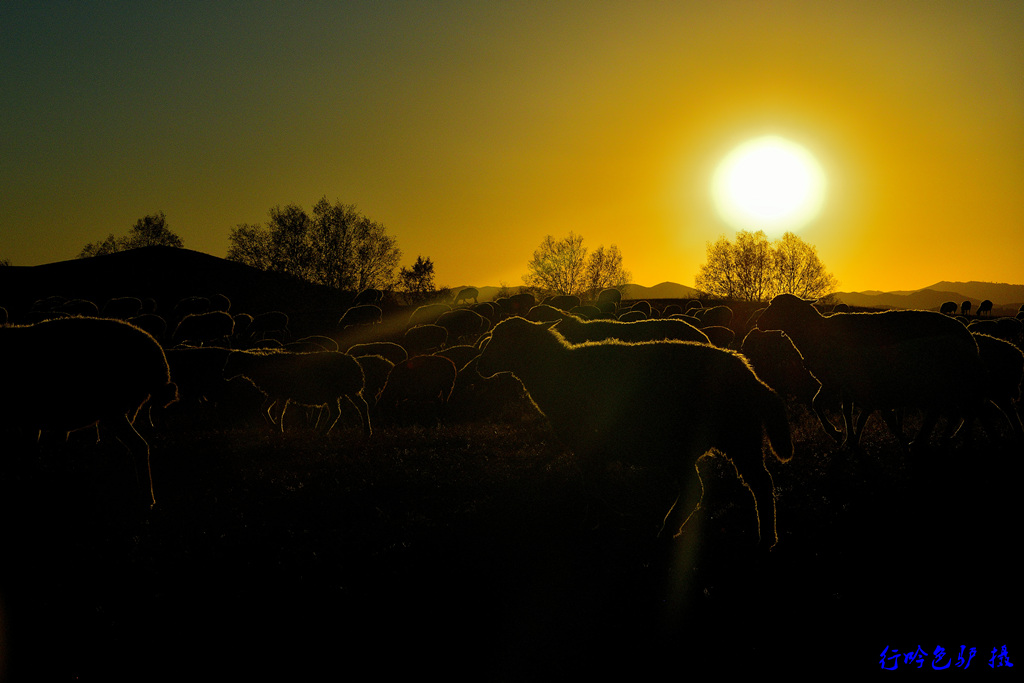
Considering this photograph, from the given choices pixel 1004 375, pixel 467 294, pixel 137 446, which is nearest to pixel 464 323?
pixel 137 446

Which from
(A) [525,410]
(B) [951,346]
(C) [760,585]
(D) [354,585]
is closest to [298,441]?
(D) [354,585]

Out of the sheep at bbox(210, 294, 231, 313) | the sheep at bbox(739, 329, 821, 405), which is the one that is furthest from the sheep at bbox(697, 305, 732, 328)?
the sheep at bbox(210, 294, 231, 313)

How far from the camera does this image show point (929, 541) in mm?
3975

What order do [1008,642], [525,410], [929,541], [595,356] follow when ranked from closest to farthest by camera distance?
1. [1008,642]
2. [929,541]
3. [595,356]
4. [525,410]

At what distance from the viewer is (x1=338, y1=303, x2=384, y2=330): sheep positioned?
2775cm

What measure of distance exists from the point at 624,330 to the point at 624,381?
444cm

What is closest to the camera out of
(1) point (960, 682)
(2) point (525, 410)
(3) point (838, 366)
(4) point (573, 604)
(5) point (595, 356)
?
(1) point (960, 682)

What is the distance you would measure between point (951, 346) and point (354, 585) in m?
7.54

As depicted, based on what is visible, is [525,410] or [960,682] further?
[525,410]

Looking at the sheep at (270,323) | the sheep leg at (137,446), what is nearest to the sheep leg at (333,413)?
the sheep leg at (137,446)

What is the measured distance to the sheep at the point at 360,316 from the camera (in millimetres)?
27750

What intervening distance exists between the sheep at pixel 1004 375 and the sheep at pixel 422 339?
1432cm

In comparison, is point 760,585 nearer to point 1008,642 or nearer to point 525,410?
point 1008,642

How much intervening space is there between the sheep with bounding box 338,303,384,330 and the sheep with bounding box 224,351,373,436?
18128 mm
